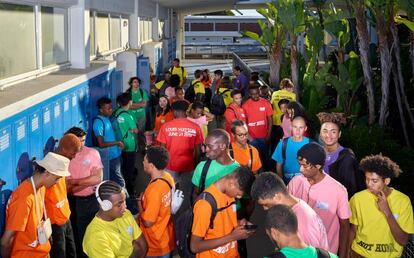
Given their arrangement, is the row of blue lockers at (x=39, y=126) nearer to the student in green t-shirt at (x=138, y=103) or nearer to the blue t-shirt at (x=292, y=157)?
the student in green t-shirt at (x=138, y=103)

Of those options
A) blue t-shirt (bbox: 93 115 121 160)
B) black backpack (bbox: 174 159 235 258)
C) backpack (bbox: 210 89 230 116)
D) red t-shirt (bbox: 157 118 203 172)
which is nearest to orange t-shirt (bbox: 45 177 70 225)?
black backpack (bbox: 174 159 235 258)

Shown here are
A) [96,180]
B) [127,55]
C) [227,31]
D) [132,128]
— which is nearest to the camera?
[96,180]

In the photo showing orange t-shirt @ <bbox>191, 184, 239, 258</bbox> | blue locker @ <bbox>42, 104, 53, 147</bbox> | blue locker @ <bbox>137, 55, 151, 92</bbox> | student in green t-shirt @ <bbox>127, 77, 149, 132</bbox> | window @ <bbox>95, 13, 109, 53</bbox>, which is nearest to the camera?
orange t-shirt @ <bbox>191, 184, 239, 258</bbox>

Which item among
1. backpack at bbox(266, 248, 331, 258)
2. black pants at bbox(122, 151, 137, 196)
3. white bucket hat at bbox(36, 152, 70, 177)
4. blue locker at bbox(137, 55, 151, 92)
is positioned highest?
blue locker at bbox(137, 55, 151, 92)

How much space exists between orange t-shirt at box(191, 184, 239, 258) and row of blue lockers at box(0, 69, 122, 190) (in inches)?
65.3

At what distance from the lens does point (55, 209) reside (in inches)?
196

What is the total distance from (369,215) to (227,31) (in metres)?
55.4

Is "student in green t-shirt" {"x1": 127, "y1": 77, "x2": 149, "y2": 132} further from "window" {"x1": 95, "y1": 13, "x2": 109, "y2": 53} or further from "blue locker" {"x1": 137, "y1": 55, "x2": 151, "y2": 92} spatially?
"blue locker" {"x1": 137, "y1": 55, "x2": 151, "y2": 92}

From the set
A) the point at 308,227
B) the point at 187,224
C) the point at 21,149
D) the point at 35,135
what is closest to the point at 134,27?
the point at 35,135

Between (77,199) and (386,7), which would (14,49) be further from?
(386,7)

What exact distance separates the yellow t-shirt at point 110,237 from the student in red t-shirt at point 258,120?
4724mm

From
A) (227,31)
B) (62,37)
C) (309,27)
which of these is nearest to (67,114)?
(62,37)

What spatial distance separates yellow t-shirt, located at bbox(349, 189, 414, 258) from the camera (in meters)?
4.47

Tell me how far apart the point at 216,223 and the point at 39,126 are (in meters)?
2.42
